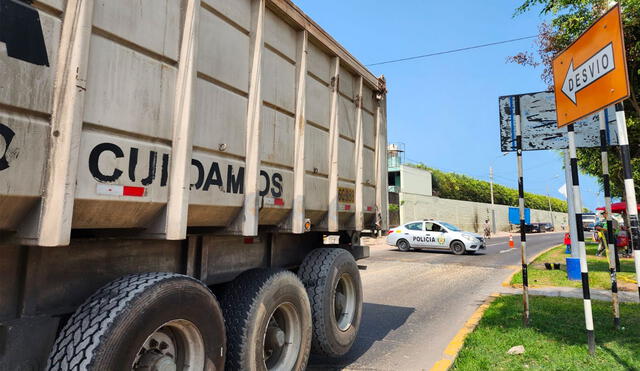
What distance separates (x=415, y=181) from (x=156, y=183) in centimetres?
4217

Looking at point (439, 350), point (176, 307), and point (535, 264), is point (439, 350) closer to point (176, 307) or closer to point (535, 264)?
point (176, 307)

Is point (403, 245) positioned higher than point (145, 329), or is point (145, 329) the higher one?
point (403, 245)

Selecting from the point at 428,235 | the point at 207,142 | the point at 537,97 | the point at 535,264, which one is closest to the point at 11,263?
the point at 207,142

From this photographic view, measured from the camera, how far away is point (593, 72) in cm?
455

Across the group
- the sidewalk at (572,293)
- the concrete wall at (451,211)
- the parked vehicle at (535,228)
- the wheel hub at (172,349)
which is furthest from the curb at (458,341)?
the parked vehicle at (535,228)

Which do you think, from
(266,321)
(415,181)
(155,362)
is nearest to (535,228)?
(415,181)

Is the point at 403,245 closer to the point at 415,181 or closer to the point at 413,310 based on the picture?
the point at 413,310

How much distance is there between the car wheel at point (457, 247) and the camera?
1891 cm

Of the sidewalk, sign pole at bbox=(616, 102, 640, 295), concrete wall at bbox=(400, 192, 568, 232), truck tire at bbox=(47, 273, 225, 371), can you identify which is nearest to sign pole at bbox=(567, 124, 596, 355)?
sign pole at bbox=(616, 102, 640, 295)

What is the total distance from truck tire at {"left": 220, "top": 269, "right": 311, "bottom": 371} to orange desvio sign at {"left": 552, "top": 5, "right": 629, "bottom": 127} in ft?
12.1

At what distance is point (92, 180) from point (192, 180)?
67cm

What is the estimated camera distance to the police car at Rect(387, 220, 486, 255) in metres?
18.9

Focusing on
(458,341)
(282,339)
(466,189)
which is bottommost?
Answer: (458,341)

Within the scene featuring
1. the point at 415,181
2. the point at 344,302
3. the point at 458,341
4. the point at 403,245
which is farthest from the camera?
the point at 415,181
